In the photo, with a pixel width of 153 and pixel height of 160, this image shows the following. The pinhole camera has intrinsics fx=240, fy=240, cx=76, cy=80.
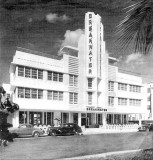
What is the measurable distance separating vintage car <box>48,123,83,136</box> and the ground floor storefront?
105mm

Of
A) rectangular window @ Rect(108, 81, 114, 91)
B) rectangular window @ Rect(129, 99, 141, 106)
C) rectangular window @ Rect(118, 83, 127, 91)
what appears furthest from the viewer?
rectangular window @ Rect(129, 99, 141, 106)

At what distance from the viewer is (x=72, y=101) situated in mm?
6941

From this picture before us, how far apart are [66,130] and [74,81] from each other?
137 centimetres

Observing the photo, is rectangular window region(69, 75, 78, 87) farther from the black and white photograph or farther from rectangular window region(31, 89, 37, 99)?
rectangular window region(31, 89, 37, 99)

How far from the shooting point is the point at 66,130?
6.21 meters

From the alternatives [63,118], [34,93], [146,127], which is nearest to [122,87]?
[146,127]

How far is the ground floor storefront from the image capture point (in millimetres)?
6002

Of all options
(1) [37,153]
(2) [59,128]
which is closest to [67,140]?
(2) [59,128]

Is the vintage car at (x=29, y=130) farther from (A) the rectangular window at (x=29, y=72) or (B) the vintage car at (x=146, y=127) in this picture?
(B) the vintage car at (x=146, y=127)

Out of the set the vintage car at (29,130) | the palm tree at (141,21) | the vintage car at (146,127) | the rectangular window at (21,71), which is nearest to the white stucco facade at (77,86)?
the rectangular window at (21,71)

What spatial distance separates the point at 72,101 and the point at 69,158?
213cm

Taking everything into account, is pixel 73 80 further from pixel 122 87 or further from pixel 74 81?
pixel 122 87

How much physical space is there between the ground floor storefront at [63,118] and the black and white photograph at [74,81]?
27 mm

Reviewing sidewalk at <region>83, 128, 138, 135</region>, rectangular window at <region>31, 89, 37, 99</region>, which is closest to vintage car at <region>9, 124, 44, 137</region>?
rectangular window at <region>31, 89, 37, 99</region>
